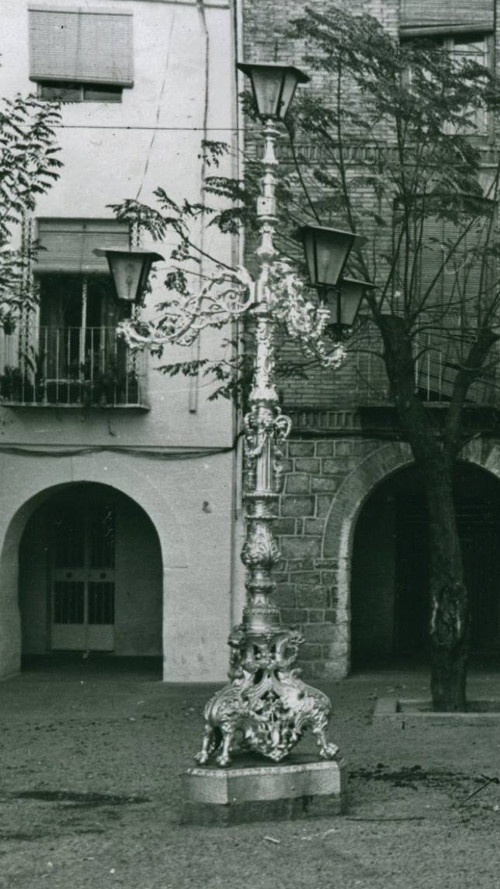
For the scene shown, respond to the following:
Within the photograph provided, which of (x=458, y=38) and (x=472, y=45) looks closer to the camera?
(x=472, y=45)

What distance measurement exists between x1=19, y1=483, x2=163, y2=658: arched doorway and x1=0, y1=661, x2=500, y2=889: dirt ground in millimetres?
4384

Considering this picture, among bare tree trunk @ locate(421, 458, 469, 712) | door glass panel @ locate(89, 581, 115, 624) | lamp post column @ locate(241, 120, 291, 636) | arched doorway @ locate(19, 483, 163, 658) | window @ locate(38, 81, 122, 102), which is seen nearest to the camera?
lamp post column @ locate(241, 120, 291, 636)

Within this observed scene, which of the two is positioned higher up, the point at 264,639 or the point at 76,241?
the point at 76,241

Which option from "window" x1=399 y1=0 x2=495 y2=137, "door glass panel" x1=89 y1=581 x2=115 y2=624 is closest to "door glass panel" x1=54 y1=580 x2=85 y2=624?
"door glass panel" x1=89 y1=581 x2=115 y2=624

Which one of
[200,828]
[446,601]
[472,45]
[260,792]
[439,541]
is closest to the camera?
[200,828]

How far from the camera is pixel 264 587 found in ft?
29.1

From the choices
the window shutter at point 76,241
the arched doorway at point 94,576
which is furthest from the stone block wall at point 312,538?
the window shutter at point 76,241

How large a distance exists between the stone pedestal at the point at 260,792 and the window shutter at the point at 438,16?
37.4ft

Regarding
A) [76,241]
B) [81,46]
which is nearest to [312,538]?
[76,241]

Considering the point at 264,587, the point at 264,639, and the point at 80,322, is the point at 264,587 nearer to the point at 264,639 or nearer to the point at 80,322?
the point at 264,639

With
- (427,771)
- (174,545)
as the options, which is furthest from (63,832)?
(174,545)

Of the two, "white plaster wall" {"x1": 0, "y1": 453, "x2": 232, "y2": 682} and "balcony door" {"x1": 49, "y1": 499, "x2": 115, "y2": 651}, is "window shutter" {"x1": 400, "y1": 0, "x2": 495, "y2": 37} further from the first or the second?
"balcony door" {"x1": 49, "y1": 499, "x2": 115, "y2": 651}

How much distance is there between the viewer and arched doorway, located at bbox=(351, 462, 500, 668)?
776 inches

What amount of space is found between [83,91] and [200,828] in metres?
11.6
